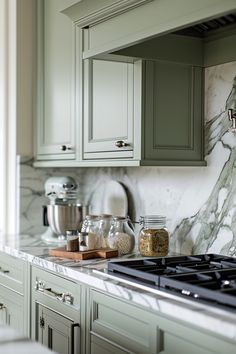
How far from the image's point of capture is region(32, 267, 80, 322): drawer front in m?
2.46

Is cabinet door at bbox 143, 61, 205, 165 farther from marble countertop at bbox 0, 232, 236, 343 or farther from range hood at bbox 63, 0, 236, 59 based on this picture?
marble countertop at bbox 0, 232, 236, 343

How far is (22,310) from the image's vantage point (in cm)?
299

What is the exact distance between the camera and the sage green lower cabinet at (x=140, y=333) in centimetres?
174

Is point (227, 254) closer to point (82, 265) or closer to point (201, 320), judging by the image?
point (82, 265)

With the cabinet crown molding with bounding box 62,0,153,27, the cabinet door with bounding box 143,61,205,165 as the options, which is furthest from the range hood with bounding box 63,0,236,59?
the cabinet door with bounding box 143,61,205,165

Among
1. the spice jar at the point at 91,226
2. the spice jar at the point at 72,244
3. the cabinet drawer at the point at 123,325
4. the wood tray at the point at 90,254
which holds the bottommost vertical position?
the cabinet drawer at the point at 123,325

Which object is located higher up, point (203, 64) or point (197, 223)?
point (203, 64)

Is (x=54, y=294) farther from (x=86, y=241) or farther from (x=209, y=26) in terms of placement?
(x=209, y=26)

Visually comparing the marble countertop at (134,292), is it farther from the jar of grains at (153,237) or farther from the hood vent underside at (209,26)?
the hood vent underside at (209,26)

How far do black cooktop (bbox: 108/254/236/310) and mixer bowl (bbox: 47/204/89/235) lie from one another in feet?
3.32

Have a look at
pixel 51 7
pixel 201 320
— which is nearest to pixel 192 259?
pixel 201 320

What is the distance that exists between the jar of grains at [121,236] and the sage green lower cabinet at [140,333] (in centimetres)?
54

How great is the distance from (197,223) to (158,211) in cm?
32

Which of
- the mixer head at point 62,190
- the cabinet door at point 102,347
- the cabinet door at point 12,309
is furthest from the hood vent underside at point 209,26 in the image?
the cabinet door at point 12,309
